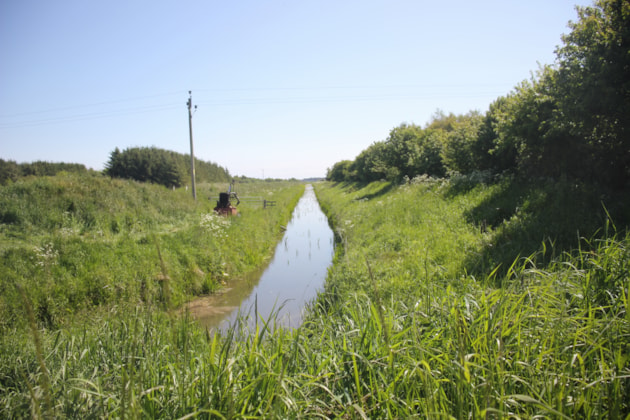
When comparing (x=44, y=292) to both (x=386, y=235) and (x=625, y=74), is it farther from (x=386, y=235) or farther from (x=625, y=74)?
(x=625, y=74)

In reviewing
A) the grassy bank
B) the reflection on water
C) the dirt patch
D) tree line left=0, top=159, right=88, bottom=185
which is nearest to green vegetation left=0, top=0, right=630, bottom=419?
the grassy bank

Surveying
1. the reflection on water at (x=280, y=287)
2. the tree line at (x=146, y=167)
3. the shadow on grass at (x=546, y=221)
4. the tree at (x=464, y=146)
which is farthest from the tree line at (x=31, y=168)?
the shadow on grass at (x=546, y=221)

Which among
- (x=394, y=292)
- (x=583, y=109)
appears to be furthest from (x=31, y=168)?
(x=583, y=109)

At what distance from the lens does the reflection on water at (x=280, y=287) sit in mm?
7538

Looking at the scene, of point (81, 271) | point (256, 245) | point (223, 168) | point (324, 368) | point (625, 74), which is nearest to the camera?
point (324, 368)

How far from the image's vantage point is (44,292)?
Answer: 6363 mm

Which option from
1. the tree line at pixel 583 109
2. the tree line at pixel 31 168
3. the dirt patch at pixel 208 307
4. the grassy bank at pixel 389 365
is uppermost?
the tree line at pixel 31 168

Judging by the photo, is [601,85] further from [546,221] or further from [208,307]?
[208,307]

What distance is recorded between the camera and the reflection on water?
754cm

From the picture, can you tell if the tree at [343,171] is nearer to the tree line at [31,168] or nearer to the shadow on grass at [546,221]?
the tree line at [31,168]

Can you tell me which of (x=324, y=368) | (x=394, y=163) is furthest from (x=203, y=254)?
(x=394, y=163)

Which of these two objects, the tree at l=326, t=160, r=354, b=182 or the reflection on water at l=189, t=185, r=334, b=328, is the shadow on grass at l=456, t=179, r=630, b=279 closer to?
the reflection on water at l=189, t=185, r=334, b=328

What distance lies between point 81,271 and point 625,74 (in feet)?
40.1

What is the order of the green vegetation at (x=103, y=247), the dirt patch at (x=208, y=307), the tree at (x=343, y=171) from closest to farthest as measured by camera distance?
the green vegetation at (x=103, y=247), the dirt patch at (x=208, y=307), the tree at (x=343, y=171)
